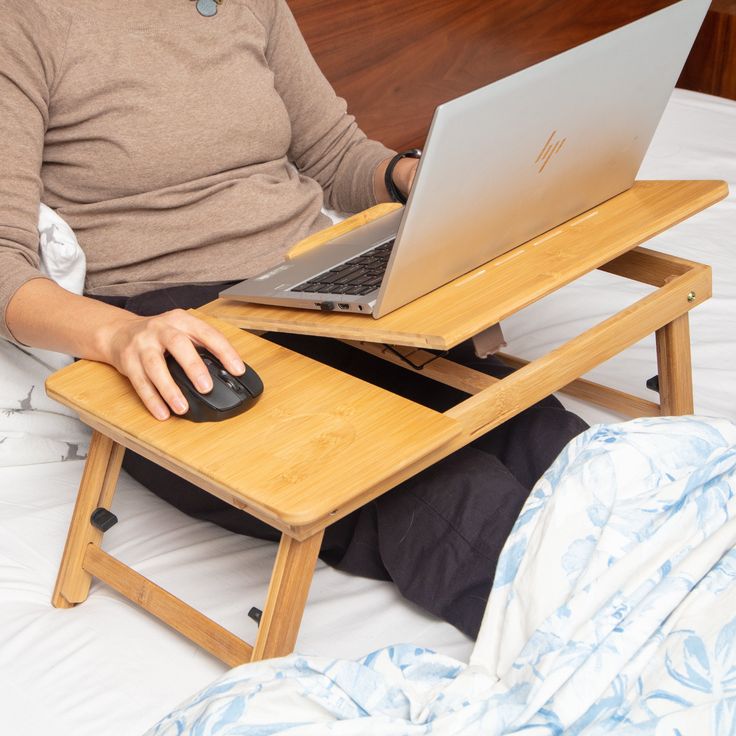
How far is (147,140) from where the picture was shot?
1196 mm

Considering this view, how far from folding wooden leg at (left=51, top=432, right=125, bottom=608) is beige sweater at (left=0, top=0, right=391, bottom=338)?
0.23 m

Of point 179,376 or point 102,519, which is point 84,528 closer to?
point 102,519

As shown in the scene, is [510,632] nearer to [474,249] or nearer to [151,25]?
[474,249]

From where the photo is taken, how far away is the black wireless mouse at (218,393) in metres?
0.83

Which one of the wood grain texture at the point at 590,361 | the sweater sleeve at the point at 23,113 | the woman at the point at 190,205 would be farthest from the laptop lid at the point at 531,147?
the sweater sleeve at the point at 23,113

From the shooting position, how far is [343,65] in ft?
6.08

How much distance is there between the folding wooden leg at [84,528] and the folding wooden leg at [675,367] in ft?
2.02

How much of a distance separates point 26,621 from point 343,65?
3.90 ft

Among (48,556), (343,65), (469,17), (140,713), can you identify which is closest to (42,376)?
(48,556)

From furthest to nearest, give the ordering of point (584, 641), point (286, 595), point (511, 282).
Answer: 1. point (511, 282)
2. point (286, 595)
3. point (584, 641)

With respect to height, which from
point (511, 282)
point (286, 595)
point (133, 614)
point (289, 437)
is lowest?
point (133, 614)

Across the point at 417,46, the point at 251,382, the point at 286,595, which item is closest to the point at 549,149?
the point at 251,382

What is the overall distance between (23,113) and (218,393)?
46 centimetres

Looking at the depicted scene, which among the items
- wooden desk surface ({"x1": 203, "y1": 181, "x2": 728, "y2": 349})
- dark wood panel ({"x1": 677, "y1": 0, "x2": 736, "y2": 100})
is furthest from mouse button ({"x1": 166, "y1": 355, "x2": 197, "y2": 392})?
dark wood panel ({"x1": 677, "y1": 0, "x2": 736, "y2": 100})
